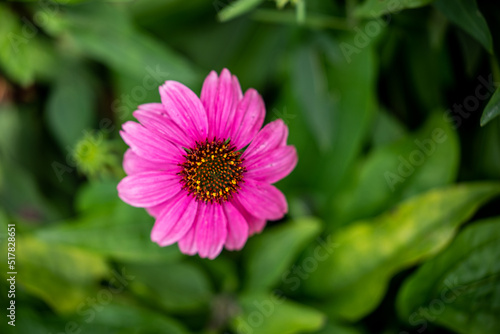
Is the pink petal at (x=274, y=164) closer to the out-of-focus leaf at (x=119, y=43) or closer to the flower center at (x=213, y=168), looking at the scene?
the flower center at (x=213, y=168)

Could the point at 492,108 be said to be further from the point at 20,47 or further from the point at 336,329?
the point at 20,47

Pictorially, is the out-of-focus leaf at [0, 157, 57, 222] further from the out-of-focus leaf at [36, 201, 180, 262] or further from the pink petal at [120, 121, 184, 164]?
the pink petal at [120, 121, 184, 164]

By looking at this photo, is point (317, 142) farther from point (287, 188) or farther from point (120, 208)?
point (120, 208)

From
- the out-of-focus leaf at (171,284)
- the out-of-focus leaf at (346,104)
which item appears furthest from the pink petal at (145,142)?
the out-of-focus leaf at (346,104)

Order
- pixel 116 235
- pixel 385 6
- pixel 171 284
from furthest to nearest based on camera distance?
pixel 171 284 → pixel 116 235 → pixel 385 6

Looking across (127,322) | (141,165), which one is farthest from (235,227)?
(127,322)

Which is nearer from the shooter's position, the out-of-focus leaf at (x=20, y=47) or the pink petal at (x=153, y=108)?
the pink petal at (x=153, y=108)

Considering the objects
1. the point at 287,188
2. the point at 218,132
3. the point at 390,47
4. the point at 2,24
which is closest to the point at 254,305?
the point at 287,188
